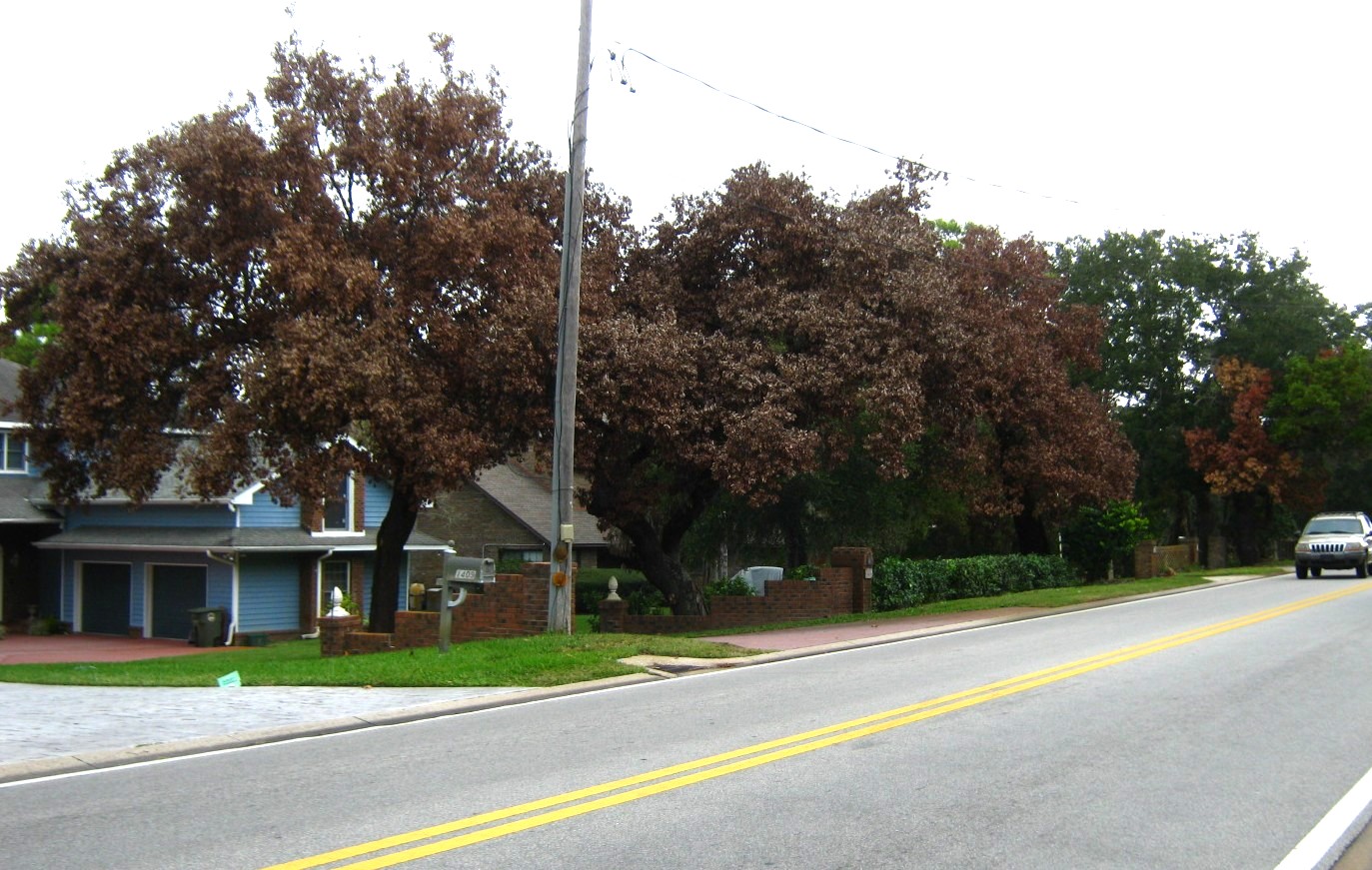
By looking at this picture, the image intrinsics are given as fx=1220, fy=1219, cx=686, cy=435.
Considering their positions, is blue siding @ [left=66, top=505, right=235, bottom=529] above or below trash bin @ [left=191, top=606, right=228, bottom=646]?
above

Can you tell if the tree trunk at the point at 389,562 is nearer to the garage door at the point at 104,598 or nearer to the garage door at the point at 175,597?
the garage door at the point at 175,597

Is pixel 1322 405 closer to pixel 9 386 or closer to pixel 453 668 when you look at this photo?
pixel 453 668

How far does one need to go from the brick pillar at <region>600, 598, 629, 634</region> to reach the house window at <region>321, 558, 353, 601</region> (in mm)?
11964

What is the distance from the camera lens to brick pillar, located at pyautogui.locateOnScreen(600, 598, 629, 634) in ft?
76.1

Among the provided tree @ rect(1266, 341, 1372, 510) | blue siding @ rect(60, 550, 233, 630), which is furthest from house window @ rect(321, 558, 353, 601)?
tree @ rect(1266, 341, 1372, 510)

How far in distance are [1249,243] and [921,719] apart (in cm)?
4039

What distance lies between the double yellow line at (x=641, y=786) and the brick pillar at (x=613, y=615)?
437 inches

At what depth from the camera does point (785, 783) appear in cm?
807

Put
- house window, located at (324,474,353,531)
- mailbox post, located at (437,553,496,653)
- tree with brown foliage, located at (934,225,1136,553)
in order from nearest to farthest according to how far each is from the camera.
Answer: mailbox post, located at (437,553,496,653) < tree with brown foliage, located at (934,225,1136,553) < house window, located at (324,474,353,531)

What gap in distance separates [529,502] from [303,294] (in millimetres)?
24234

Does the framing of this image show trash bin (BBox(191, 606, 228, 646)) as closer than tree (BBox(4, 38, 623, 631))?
No

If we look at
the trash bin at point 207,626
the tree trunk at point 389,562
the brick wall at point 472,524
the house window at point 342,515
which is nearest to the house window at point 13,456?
the trash bin at point 207,626

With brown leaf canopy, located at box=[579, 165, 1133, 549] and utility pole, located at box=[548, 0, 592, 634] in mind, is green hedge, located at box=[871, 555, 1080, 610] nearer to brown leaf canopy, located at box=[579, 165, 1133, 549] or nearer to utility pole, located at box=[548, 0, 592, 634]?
brown leaf canopy, located at box=[579, 165, 1133, 549]

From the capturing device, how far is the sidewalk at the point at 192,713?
973 centimetres
